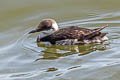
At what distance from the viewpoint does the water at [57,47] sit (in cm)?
907

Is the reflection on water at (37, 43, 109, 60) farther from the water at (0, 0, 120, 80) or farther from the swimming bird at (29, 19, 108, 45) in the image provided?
the swimming bird at (29, 19, 108, 45)

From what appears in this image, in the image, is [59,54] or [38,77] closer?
[38,77]

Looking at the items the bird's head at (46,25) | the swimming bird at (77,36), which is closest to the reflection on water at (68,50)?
the swimming bird at (77,36)

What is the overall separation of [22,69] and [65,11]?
14.6 ft

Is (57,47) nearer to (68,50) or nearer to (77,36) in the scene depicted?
(68,50)

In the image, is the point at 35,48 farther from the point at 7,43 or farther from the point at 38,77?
the point at 38,77

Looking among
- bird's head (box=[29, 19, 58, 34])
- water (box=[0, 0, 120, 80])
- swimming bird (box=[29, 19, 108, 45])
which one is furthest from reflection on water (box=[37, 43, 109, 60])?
bird's head (box=[29, 19, 58, 34])

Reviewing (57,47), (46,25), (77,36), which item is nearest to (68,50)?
(57,47)

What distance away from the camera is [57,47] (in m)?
11.2

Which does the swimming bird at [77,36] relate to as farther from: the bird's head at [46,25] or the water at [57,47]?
the bird's head at [46,25]

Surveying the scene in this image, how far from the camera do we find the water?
907 cm

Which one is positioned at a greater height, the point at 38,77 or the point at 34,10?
the point at 34,10

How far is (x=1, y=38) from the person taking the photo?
12094 mm

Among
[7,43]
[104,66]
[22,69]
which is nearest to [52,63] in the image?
[22,69]
